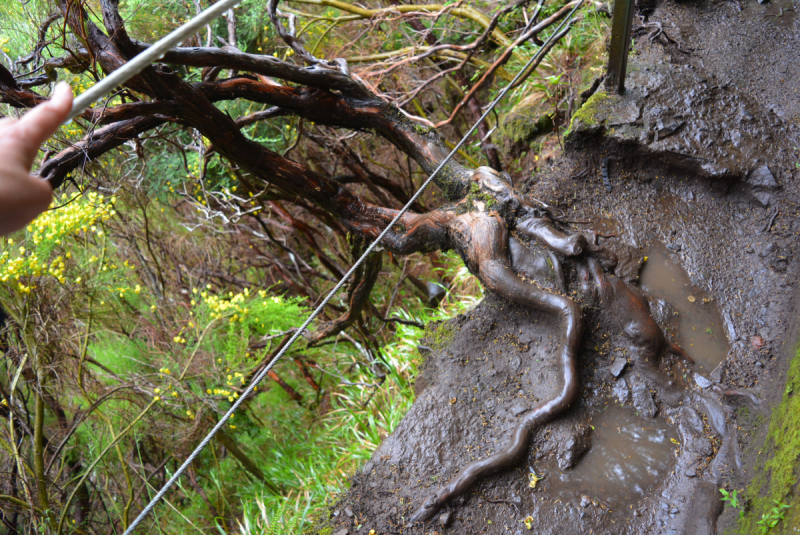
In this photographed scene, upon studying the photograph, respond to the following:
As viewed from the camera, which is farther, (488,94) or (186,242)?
(488,94)

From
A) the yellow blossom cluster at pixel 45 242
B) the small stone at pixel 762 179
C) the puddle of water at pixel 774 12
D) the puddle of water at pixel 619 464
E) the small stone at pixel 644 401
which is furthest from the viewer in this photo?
the puddle of water at pixel 774 12

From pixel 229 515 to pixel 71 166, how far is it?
3.84 m

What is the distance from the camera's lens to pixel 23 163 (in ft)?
2.64

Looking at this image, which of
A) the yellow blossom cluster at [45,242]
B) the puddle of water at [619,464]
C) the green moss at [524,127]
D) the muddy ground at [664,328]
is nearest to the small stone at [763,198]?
the muddy ground at [664,328]

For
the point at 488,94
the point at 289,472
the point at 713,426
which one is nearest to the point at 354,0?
the point at 488,94

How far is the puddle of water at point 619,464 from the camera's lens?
198 centimetres

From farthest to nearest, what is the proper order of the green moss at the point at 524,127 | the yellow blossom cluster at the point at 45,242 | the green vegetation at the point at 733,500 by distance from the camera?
the green moss at the point at 524,127 < the yellow blossom cluster at the point at 45,242 < the green vegetation at the point at 733,500

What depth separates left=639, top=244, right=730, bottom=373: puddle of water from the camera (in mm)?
2277

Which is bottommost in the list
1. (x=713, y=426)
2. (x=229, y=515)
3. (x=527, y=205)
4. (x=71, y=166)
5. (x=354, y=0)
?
(x=229, y=515)

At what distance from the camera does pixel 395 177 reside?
251 inches

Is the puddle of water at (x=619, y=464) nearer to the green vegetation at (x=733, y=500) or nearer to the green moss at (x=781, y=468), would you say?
the green vegetation at (x=733, y=500)

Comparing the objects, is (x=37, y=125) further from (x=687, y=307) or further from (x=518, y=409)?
(x=687, y=307)

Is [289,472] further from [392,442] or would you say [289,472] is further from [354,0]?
[354,0]

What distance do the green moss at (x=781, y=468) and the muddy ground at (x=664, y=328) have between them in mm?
82
